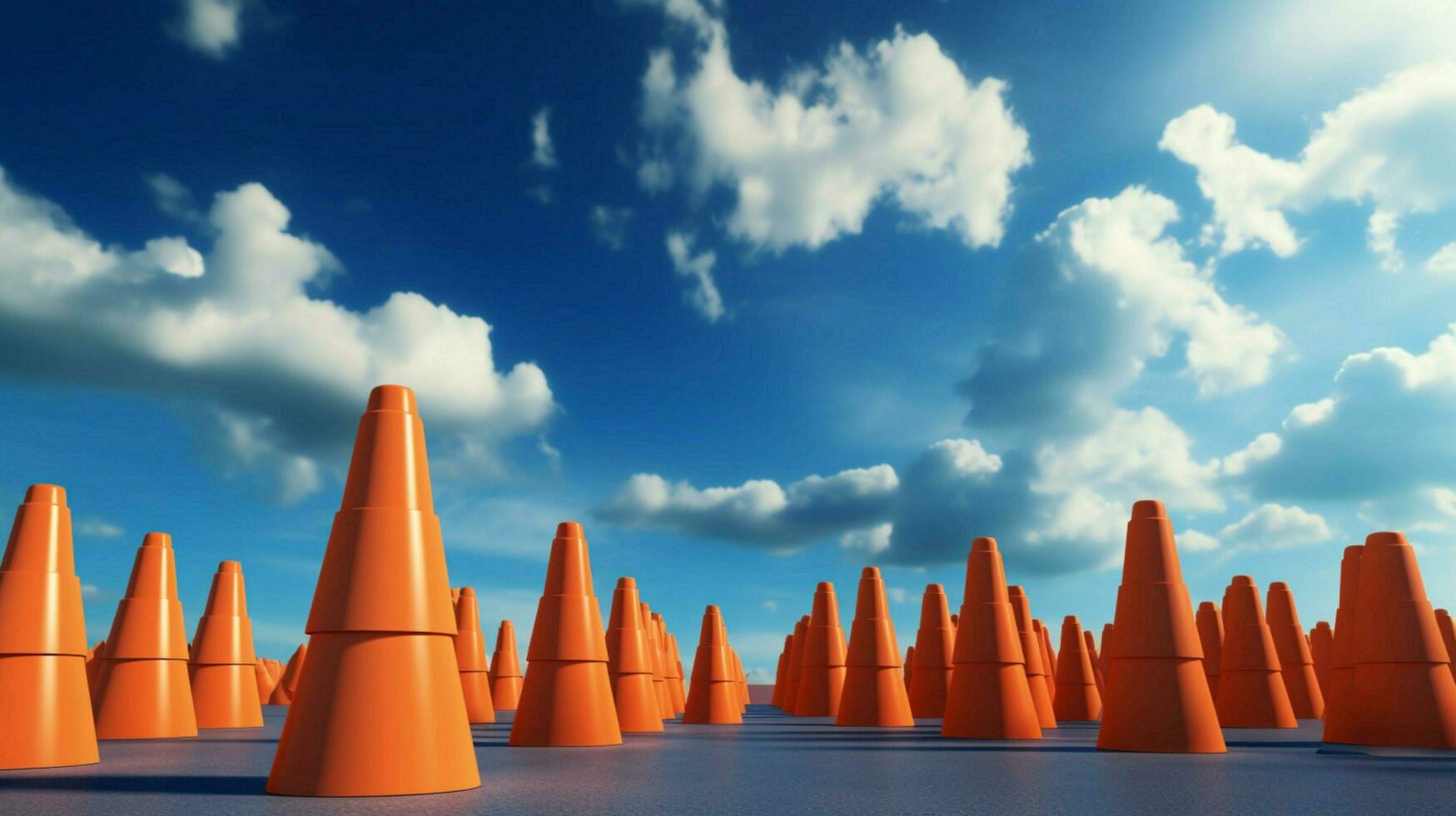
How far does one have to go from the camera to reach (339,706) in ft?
28.8

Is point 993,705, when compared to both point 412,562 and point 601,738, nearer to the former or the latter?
point 601,738

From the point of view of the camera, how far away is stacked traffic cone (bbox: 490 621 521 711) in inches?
1259

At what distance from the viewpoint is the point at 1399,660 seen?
613 inches

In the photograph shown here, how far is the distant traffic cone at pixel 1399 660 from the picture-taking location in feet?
50.1

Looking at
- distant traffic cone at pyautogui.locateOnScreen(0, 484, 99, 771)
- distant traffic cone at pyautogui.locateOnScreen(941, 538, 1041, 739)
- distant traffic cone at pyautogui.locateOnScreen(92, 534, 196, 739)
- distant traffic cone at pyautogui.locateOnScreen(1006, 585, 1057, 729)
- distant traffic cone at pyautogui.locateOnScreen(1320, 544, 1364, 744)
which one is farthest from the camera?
distant traffic cone at pyautogui.locateOnScreen(1006, 585, 1057, 729)

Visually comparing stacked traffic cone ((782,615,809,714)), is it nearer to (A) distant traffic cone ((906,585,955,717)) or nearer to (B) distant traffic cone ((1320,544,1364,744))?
(A) distant traffic cone ((906,585,955,717))

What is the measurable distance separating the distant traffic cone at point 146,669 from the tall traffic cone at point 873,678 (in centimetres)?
1248

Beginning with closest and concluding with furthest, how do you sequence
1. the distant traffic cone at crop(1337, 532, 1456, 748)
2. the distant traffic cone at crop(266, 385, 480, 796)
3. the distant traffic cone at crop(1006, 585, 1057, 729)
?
the distant traffic cone at crop(266, 385, 480, 796), the distant traffic cone at crop(1337, 532, 1456, 748), the distant traffic cone at crop(1006, 585, 1057, 729)

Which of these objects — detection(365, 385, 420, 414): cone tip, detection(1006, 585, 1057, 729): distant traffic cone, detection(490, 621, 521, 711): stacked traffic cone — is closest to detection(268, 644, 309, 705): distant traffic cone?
detection(490, 621, 521, 711): stacked traffic cone

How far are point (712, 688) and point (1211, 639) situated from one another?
46.4 feet

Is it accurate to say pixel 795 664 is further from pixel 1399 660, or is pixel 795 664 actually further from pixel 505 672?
pixel 1399 660

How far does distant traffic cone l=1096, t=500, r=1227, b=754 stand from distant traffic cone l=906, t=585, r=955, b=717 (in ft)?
22.8

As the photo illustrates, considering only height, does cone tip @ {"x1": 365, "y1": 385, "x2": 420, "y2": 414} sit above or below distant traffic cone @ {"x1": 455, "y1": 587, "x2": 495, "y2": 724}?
above

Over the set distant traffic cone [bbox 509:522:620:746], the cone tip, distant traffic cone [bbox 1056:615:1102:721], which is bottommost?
distant traffic cone [bbox 1056:615:1102:721]
